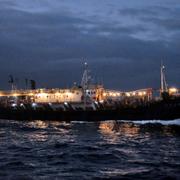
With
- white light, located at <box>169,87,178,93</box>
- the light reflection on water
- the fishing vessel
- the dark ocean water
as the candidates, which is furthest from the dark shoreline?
the dark ocean water

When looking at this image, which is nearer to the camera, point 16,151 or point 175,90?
point 16,151

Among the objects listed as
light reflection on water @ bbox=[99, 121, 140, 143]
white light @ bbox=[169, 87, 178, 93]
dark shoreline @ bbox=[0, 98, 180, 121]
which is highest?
white light @ bbox=[169, 87, 178, 93]

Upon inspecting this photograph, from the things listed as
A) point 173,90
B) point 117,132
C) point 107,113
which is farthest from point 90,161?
point 173,90

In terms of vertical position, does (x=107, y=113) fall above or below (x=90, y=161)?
above

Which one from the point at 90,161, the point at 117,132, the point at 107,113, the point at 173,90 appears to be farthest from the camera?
the point at 173,90

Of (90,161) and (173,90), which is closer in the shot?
(90,161)

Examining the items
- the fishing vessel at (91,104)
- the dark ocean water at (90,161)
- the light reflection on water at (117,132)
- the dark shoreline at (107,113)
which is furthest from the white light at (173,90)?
the dark ocean water at (90,161)

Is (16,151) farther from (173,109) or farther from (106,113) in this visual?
(106,113)

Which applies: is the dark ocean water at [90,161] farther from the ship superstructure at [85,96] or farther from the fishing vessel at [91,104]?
the ship superstructure at [85,96]

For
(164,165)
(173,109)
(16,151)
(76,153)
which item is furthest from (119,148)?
(173,109)

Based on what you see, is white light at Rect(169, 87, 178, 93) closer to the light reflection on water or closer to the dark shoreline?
the dark shoreline

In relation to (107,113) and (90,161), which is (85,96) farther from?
(90,161)

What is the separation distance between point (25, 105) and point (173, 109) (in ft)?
125

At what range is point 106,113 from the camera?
77.1 metres
